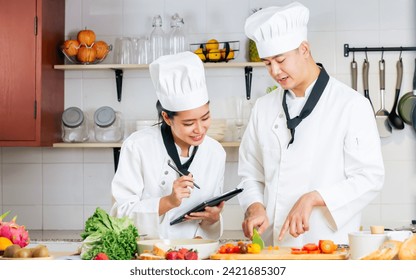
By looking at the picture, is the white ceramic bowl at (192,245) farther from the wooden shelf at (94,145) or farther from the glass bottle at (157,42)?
the glass bottle at (157,42)

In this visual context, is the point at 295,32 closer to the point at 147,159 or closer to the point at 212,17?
the point at 147,159

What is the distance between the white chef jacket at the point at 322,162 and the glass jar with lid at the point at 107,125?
154 centimetres

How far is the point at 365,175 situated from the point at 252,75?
1.83 metres

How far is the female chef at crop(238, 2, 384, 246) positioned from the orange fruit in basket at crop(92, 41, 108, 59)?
160 cm

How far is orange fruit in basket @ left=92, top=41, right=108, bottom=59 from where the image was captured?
430 centimetres

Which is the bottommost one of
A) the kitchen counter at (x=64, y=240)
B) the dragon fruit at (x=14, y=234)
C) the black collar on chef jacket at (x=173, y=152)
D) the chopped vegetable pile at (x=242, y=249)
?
the kitchen counter at (x=64, y=240)

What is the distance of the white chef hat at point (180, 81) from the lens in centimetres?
270

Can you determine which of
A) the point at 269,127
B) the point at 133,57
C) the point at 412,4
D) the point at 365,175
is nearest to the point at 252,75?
the point at 133,57

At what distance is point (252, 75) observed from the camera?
4.36 m

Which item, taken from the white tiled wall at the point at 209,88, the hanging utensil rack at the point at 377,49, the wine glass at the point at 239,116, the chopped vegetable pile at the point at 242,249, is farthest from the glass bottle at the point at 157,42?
the chopped vegetable pile at the point at 242,249

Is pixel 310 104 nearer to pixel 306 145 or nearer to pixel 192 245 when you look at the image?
pixel 306 145

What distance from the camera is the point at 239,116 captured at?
4316mm

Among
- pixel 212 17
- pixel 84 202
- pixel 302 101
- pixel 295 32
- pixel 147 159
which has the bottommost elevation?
pixel 84 202

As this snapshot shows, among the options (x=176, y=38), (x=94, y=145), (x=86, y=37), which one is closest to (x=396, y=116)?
(x=176, y=38)
